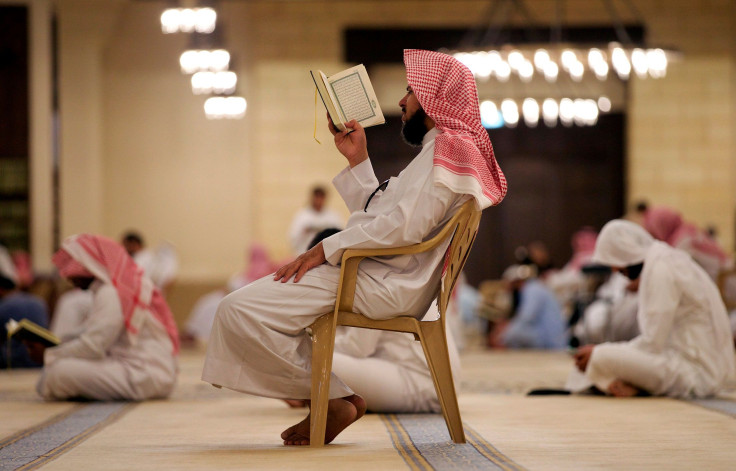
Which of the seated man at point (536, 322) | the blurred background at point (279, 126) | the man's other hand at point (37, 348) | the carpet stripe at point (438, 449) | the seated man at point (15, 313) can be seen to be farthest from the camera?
the blurred background at point (279, 126)

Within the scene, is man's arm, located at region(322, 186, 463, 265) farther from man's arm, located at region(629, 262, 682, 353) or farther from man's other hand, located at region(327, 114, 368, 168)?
man's arm, located at region(629, 262, 682, 353)

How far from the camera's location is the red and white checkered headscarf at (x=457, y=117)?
3053 millimetres

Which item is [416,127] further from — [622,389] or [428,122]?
[622,389]

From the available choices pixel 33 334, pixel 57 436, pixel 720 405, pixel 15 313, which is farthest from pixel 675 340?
pixel 15 313

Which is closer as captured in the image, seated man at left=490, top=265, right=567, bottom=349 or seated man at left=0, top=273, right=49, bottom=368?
seated man at left=0, top=273, right=49, bottom=368

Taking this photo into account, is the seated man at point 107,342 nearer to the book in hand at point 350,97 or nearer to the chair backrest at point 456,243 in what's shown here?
the book in hand at point 350,97

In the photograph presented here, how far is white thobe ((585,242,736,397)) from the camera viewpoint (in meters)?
4.57

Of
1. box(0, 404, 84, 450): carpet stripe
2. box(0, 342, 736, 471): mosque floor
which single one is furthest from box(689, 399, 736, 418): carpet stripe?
box(0, 404, 84, 450): carpet stripe

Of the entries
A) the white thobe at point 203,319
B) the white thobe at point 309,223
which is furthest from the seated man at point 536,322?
the white thobe at point 203,319

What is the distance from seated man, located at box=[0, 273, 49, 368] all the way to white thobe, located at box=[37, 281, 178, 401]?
2312 millimetres

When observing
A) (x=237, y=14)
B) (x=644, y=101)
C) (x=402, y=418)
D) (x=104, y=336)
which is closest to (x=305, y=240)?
(x=237, y=14)

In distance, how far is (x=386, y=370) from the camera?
404 centimetres

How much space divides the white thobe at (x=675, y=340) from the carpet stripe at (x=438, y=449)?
1.26m

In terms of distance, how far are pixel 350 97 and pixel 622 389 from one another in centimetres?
227
